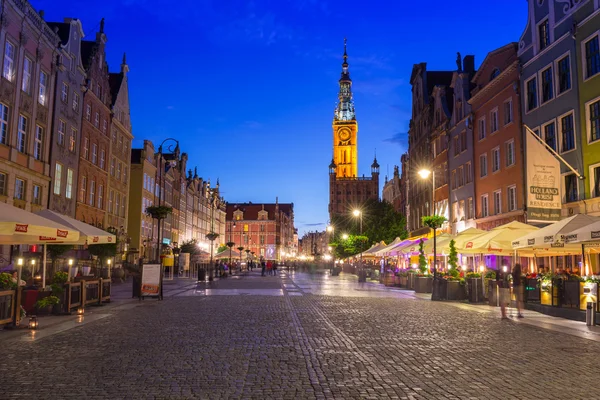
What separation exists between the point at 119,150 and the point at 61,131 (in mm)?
16206

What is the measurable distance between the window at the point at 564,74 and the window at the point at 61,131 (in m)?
30.1

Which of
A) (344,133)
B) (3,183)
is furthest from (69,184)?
(344,133)

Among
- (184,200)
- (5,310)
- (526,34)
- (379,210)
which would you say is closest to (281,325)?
(5,310)

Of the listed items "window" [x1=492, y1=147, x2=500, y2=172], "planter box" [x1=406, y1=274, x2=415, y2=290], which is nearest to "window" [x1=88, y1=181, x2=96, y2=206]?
"planter box" [x1=406, y1=274, x2=415, y2=290]

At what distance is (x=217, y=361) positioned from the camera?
917 cm

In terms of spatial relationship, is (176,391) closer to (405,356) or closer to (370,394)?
(370,394)

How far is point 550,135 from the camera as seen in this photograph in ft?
97.1

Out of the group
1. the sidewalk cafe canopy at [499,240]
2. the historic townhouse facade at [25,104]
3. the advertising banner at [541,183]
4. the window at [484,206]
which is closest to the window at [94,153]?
the historic townhouse facade at [25,104]

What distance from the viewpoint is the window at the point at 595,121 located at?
2542cm

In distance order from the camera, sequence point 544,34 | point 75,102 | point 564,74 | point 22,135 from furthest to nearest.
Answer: point 75,102 < point 22,135 < point 544,34 < point 564,74

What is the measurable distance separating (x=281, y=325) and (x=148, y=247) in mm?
52712

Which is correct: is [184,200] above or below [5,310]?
above

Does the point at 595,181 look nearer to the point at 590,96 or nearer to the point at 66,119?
the point at 590,96

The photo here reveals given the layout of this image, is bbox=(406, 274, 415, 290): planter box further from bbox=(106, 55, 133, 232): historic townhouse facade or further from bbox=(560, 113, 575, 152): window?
bbox=(106, 55, 133, 232): historic townhouse facade
